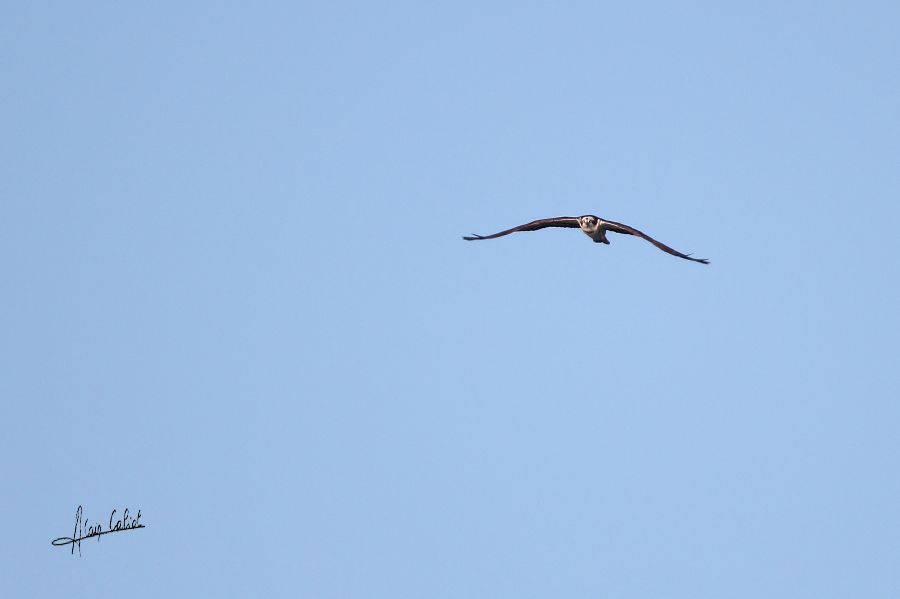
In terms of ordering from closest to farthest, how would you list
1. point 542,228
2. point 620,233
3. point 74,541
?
point 74,541
point 620,233
point 542,228

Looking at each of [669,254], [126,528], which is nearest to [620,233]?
[669,254]

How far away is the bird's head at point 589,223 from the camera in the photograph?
224ft

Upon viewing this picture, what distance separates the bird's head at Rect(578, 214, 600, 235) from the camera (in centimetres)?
6838

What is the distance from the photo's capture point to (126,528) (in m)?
61.8

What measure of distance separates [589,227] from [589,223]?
7.3 inches

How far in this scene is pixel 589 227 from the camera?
68.6 metres

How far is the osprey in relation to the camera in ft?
216

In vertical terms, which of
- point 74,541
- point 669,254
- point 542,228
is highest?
point 542,228

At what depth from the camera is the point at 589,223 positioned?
68562mm

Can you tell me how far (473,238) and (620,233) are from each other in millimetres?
7146

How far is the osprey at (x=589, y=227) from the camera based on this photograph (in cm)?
6575

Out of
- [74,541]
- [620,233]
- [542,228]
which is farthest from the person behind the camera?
[542,228]

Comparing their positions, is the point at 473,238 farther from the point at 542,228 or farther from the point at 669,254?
the point at 669,254

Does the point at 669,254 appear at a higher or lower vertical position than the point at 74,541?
higher
